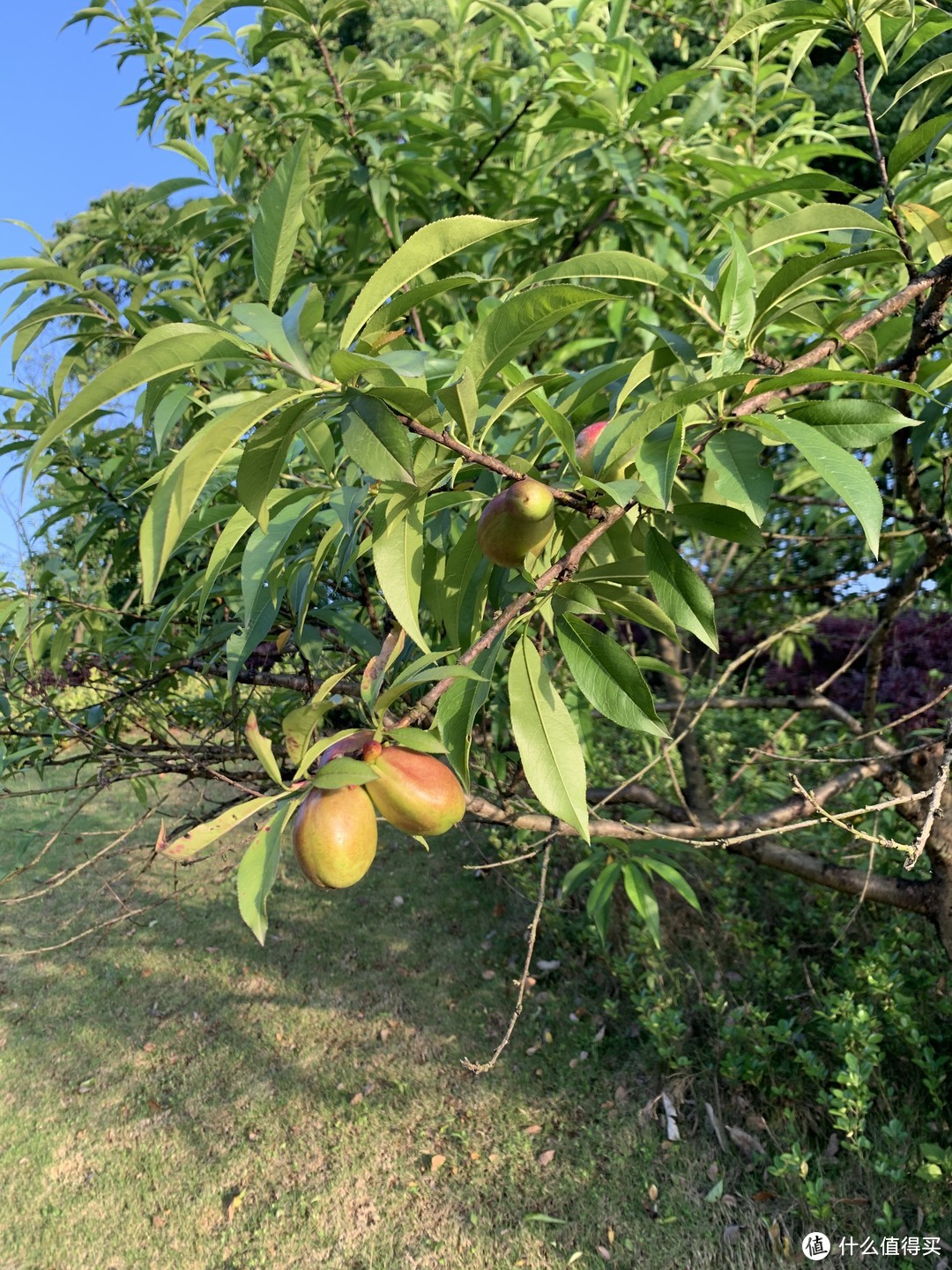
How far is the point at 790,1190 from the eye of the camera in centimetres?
225

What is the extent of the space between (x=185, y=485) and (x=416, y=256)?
23 centimetres

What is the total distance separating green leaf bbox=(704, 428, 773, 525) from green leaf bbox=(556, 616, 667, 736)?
16 cm

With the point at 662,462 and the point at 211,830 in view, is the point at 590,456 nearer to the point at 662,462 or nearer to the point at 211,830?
the point at 662,462

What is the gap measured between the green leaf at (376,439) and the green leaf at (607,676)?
0.90ft

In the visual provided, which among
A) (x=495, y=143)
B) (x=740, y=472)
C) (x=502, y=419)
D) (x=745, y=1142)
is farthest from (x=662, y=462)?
(x=745, y=1142)

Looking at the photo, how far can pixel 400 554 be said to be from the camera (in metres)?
0.66

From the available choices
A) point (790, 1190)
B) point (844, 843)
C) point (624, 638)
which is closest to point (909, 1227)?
point (790, 1190)

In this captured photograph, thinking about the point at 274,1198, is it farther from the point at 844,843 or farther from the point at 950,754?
the point at 950,754

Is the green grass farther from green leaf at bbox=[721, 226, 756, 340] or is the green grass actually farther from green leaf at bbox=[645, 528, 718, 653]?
green leaf at bbox=[721, 226, 756, 340]

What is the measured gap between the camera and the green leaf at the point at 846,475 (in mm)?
638

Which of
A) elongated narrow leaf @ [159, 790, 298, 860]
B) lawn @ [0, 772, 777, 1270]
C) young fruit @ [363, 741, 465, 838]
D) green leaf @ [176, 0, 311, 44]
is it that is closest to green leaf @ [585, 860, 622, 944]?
lawn @ [0, 772, 777, 1270]

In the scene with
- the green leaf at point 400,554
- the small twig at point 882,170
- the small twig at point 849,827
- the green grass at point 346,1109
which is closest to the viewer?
the green leaf at point 400,554

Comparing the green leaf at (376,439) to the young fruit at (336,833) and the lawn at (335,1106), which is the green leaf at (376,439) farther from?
the lawn at (335,1106)
